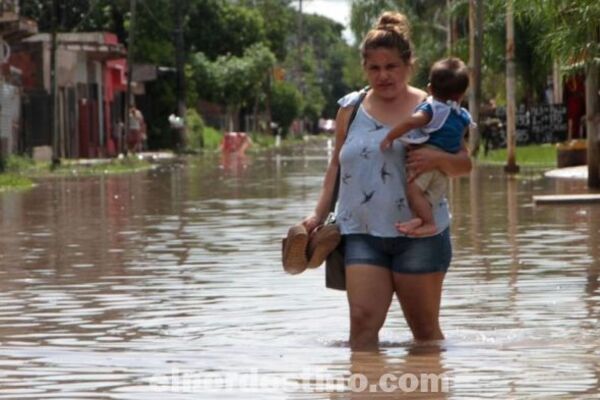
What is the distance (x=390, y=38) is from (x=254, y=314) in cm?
351

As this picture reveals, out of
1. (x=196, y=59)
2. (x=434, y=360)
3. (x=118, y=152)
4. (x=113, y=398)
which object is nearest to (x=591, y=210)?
Answer: (x=434, y=360)

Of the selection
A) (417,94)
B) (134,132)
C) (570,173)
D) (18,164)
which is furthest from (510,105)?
(417,94)

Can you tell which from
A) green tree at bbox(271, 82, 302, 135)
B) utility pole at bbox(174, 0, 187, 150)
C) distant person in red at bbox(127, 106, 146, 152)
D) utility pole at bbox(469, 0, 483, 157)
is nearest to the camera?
utility pole at bbox(469, 0, 483, 157)

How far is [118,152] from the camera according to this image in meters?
65.4

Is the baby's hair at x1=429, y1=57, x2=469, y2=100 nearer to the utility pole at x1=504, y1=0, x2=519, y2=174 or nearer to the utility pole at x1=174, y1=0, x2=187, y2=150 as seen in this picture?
the utility pole at x1=504, y1=0, x2=519, y2=174

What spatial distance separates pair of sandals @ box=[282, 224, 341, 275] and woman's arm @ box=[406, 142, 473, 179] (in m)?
0.50

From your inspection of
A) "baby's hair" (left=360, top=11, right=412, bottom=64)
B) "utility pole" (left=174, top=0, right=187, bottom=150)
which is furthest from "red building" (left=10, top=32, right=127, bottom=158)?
"baby's hair" (left=360, top=11, right=412, bottom=64)

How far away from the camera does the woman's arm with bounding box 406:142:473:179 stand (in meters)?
9.05

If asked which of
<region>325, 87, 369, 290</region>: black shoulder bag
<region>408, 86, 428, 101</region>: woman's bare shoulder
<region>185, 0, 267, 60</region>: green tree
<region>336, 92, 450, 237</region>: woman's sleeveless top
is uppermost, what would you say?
<region>185, 0, 267, 60</region>: green tree

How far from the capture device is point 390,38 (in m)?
9.13

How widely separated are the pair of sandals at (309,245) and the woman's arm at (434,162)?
0.50 metres

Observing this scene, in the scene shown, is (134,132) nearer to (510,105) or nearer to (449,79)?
Result: (510,105)

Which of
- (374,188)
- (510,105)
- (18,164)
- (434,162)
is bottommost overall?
(18,164)

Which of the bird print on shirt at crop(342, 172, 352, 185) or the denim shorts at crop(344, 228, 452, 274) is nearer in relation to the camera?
the denim shorts at crop(344, 228, 452, 274)
